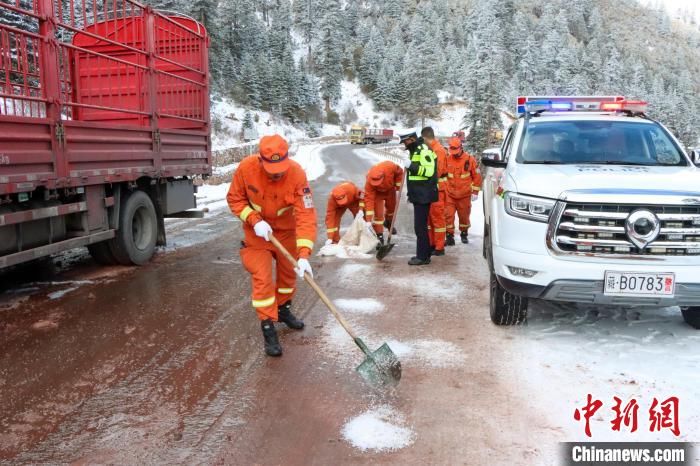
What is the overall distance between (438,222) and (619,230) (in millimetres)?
3912

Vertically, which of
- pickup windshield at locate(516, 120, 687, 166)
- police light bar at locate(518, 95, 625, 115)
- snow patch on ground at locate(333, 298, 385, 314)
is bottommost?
snow patch on ground at locate(333, 298, 385, 314)

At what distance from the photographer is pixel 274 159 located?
4.00 metres

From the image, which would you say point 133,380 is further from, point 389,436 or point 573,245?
point 573,245

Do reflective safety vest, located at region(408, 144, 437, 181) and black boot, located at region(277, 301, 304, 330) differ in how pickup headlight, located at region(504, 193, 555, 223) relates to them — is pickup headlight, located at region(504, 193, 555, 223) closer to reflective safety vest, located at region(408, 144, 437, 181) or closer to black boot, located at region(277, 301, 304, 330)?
black boot, located at region(277, 301, 304, 330)

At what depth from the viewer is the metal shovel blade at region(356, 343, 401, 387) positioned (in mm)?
3514

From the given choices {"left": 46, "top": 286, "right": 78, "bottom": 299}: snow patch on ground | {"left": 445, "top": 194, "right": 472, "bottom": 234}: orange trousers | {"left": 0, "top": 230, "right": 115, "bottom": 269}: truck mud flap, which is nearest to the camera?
{"left": 0, "top": 230, "right": 115, "bottom": 269}: truck mud flap

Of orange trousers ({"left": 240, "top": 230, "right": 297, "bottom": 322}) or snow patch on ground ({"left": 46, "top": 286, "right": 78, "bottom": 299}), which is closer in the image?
orange trousers ({"left": 240, "top": 230, "right": 297, "bottom": 322})

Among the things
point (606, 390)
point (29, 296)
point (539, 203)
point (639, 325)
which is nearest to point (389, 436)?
point (606, 390)

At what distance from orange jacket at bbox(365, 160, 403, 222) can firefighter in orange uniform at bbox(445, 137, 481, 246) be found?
3.05 feet

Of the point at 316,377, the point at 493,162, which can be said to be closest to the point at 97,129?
the point at 316,377

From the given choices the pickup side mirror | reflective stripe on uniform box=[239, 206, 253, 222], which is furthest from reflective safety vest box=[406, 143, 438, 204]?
reflective stripe on uniform box=[239, 206, 253, 222]

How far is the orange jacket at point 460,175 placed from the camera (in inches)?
340

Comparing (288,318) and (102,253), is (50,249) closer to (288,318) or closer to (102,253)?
(102,253)

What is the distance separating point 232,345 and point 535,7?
191m
